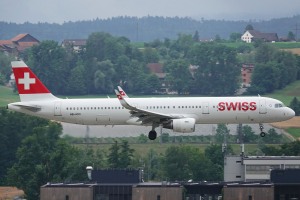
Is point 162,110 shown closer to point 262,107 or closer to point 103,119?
point 103,119

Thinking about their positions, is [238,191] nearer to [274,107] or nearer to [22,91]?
[274,107]

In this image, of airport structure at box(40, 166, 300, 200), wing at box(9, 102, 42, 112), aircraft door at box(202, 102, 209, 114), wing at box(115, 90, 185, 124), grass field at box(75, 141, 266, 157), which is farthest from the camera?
grass field at box(75, 141, 266, 157)

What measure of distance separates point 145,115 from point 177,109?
3.04 metres

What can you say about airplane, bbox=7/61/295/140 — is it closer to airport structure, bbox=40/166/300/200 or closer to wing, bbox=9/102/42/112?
wing, bbox=9/102/42/112

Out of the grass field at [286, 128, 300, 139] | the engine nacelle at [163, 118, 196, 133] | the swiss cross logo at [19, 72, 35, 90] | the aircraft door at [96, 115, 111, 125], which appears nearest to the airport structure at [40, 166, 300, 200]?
the engine nacelle at [163, 118, 196, 133]

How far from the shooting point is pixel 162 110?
11019cm

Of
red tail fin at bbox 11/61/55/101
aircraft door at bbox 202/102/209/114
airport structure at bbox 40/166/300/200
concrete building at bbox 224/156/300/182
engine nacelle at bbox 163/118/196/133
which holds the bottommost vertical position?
airport structure at bbox 40/166/300/200

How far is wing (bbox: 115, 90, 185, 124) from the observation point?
10646 cm

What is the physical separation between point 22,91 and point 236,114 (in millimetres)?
18554

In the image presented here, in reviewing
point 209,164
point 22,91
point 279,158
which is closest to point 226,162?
point 279,158

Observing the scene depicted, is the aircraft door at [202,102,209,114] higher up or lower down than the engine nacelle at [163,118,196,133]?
higher up

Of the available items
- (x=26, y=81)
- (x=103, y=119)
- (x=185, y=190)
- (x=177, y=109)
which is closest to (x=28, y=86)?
(x=26, y=81)

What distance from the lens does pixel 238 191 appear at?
10856cm

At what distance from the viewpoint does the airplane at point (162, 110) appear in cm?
10875
